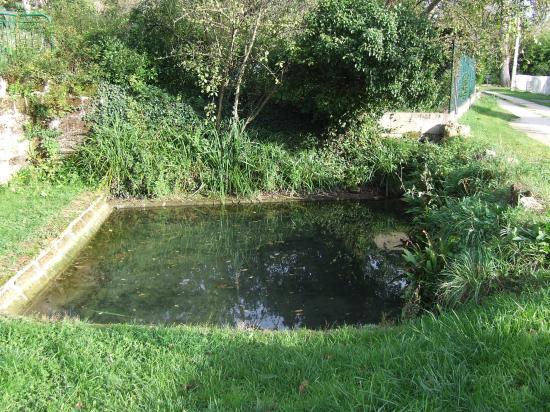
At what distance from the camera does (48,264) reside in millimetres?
6465

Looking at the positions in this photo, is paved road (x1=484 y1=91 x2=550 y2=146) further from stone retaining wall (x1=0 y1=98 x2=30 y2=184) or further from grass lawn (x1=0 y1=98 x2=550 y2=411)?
stone retaining wall (x1=0 y1=98 x2=30 y2=184)

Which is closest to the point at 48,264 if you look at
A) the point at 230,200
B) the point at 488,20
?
the point at 230,200

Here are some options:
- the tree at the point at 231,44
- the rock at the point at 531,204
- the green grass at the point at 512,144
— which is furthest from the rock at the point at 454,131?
the rock at the point at 531,204

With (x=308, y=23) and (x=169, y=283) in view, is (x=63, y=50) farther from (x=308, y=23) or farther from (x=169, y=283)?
(x=169, y=283)

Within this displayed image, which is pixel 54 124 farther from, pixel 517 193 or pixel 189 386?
pixel 517 193

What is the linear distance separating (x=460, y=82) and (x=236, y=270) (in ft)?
34.8

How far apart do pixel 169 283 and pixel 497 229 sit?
3.97m

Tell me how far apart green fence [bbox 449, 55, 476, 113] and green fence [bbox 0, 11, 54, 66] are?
31.2 ft

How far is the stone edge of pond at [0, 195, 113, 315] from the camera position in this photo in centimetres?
553

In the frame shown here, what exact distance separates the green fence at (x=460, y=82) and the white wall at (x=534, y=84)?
23.5m

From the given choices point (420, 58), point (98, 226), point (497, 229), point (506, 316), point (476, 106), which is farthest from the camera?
point (476, 106)

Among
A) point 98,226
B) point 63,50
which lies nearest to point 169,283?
point 98,226

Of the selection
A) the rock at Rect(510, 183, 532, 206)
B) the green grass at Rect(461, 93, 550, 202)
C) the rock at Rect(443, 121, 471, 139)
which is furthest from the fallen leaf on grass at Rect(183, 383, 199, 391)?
the rock at Rect(443, 121, 471, 139)

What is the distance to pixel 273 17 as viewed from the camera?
10.4m
